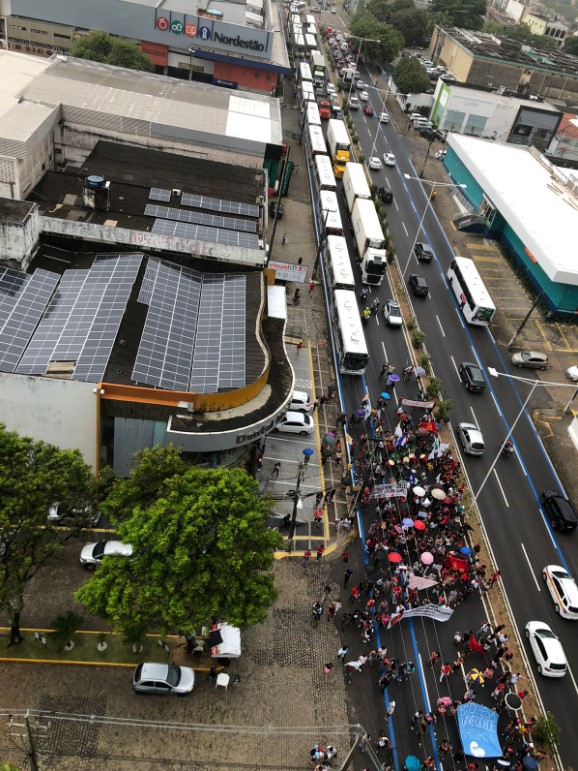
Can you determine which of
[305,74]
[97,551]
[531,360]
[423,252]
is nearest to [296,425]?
[97,551]

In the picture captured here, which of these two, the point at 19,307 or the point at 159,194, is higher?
the point at 159,194

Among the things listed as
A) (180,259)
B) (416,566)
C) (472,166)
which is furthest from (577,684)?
(472,166)

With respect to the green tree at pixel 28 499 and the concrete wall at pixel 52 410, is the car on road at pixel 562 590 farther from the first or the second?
the concrete wall at pixel 52 410

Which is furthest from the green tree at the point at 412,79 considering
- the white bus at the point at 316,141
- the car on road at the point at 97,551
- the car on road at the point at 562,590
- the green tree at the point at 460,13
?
the car on road at the point at 97,551

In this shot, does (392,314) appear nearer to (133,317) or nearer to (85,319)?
(133,317)

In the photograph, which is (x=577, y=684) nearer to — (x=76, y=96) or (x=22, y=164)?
(x=22, y=164)

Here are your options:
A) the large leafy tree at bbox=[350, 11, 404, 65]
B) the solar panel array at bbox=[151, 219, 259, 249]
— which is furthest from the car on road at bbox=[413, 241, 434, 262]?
the large leafy tree at bbox=[350, 11, 404, 65]

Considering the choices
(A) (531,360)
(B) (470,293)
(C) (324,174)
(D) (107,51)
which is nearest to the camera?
(A) (531,360)
